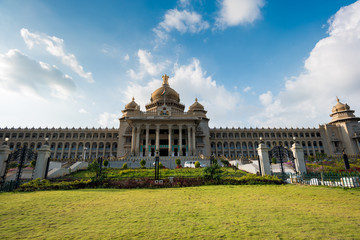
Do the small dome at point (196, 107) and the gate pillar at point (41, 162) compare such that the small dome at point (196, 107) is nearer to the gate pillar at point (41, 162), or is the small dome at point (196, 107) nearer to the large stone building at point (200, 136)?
the large stone building at point (200, 136)

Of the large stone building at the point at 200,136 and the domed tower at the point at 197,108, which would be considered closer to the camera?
the large stone building at the point at 200,136

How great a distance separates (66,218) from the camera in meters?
5.83

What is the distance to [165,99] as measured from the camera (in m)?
51.5

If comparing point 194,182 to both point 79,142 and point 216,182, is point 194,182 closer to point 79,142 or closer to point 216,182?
point 216,182

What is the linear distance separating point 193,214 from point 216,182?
28.2ft

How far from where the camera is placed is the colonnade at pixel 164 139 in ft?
130

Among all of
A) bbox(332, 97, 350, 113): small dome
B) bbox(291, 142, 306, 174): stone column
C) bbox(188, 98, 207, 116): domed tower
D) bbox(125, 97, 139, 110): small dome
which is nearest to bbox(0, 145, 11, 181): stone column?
bbox(291, 142, 306, 174): stone column

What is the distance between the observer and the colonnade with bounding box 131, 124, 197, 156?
3950 centimetres

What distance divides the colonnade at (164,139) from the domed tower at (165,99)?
8.50 m

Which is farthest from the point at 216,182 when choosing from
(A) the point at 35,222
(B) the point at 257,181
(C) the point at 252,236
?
(A) the point at 35,222

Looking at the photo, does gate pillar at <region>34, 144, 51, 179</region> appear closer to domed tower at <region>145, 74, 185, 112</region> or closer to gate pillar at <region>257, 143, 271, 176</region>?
gate pillar at <region>257, 143, 271, 176</region>

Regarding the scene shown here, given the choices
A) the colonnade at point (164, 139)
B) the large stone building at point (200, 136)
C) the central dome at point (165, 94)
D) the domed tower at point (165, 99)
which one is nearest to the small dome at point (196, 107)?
the large stone building at point (200, 136)

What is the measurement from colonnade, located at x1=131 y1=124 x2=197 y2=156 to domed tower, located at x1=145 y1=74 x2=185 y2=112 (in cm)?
850

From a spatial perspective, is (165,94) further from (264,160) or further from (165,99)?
(264,160)
